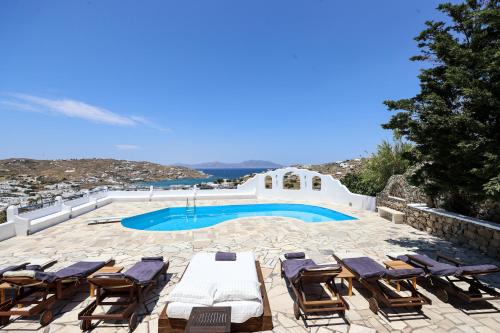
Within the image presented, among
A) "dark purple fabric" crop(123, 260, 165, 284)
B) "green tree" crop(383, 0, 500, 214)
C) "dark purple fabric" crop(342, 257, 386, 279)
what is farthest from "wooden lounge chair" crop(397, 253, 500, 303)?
"dark purple fabric" crop(123, 260, 165, 284)

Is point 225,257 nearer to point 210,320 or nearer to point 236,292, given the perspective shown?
point 236,292

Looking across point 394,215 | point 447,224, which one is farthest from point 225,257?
point 394,215

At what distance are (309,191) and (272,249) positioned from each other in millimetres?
9936

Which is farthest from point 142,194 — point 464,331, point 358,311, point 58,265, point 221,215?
point 464,331

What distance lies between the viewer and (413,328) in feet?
11.0

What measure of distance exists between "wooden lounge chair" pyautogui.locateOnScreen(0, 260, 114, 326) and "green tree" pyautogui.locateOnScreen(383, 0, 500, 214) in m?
7.79

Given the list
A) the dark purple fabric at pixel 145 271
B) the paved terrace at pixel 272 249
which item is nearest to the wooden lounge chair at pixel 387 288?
the paved terrace at pixel 272 249

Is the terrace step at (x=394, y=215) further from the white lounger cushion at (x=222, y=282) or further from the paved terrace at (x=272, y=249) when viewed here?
the white lounger cushion at (x=222, y=282)

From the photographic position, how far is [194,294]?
11.0 ft

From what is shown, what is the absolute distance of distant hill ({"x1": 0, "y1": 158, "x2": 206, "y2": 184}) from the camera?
94.1 ft

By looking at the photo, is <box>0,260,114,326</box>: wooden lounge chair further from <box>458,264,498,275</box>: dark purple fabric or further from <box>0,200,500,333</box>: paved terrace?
<box>458,264,498,275</box>: dark purple fabric

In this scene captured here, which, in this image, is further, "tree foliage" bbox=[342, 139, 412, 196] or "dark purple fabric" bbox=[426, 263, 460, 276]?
"tree foliage" bbox=[342, 139, 412, 196]

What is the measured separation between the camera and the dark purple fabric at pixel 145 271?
3.90 metres

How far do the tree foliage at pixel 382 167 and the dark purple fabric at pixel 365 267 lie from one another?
10.0m
